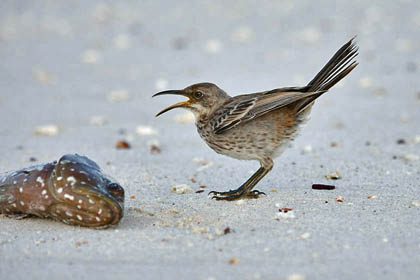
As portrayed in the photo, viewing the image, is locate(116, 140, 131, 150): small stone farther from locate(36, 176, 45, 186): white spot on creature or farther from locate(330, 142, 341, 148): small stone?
locate(36, 176, 45, 186): white spot on creature

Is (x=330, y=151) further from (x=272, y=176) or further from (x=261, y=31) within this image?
(x=261, y=31)

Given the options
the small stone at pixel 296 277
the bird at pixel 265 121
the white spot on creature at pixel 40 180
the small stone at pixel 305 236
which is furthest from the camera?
the bird at pixel 265 121

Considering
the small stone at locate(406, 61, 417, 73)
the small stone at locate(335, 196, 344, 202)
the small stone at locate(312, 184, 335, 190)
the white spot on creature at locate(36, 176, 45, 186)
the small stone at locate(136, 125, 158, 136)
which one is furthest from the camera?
the small stone at locate(406, 61, 417, 73)

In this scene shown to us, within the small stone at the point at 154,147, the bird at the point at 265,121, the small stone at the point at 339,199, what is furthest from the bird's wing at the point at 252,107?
the small stone at the point at 154,147

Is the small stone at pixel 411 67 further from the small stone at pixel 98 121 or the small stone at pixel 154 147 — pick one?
the small stone at pixel 98 121

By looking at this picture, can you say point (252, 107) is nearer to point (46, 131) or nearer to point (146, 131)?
point (146, 131)

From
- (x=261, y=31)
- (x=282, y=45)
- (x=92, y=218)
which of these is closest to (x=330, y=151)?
(x=92, y=218)

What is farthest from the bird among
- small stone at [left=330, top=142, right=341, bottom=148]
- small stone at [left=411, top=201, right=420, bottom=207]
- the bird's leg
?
small stone at [left=330, top=142, right=341, bottom=148]

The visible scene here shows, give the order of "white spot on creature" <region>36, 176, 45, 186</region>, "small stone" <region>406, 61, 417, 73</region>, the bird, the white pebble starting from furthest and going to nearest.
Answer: "small stone" <region>406, 61, 417, 73</region> < the white pebble < the bird < "white spot on creature" <region>36, 176, 45, 186</region>
